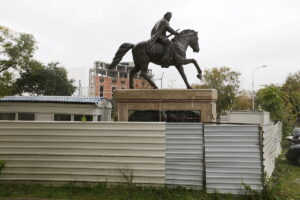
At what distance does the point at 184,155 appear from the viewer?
222 inches

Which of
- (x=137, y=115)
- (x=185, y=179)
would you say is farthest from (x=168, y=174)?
(x=137, y=115)

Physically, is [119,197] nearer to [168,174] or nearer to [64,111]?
[168,174]

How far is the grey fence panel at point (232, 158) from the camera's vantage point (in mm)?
5332

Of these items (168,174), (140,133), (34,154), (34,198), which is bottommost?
(34,198)

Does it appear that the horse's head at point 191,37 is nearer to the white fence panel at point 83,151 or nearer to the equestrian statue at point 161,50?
the equestrian statue at point 161,50

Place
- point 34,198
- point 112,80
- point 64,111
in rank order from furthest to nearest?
point 112,80
point 64,111
point 34,198

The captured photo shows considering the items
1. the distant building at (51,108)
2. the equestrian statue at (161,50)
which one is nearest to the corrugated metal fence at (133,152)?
the equestrian statue at (161,50)

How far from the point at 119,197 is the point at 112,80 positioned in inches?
2647

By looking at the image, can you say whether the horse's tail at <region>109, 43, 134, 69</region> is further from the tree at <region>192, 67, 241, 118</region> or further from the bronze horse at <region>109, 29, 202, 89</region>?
the tree at <region>192, 67, 241, 118</region>

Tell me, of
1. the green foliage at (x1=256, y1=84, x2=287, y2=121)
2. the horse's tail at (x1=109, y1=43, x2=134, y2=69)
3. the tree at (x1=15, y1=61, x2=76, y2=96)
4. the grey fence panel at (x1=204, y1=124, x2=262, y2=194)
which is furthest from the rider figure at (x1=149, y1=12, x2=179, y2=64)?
the tree at (x1=15, y1=61, x2=76, y2=96)

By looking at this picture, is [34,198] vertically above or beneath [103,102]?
beneath

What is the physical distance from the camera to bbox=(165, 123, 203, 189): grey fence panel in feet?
18.3

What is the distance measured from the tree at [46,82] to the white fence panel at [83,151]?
26.4m

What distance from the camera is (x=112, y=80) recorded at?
233 ft
